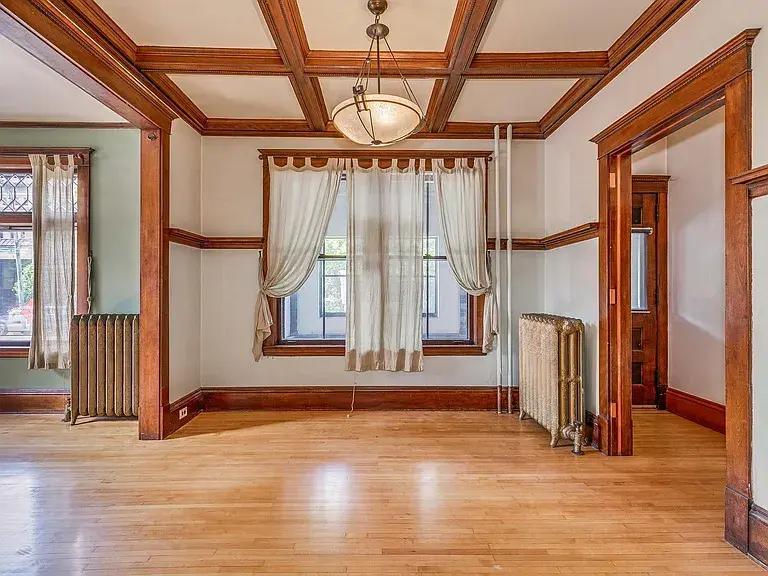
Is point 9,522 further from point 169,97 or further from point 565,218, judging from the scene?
point 565,218

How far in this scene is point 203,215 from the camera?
15.5 ft

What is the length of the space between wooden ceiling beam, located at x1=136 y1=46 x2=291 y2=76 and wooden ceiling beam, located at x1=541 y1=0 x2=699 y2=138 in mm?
2324

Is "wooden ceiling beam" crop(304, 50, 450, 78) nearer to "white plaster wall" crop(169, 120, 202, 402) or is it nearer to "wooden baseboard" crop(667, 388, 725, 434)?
"white plaster wall" crop(169, 120, 202, 402)

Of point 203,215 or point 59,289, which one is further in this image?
point 203,215

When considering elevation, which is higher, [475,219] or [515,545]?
[475,219]

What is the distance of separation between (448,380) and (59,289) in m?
3.98

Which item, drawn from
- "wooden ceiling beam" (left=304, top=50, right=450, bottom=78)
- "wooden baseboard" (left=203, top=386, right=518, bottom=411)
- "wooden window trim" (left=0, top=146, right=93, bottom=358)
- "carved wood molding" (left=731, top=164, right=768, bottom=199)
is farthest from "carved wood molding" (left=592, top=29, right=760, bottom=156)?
"wooden window trim" (left=0, top=146, right=93, bottom=358)

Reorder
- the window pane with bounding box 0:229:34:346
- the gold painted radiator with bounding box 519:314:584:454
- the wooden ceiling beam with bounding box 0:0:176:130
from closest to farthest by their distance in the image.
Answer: the wooden ceiling beam with bounding box 0:0:176:130, the gold painted radiator with bounding box 519:314:584:454, the window pane with bounding box 0:229:34:346

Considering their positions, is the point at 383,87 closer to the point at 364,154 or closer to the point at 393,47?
the point at 393,47

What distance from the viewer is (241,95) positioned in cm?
393

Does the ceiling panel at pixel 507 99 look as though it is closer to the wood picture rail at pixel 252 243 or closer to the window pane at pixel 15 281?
the wood picture rail at pixel 252 243

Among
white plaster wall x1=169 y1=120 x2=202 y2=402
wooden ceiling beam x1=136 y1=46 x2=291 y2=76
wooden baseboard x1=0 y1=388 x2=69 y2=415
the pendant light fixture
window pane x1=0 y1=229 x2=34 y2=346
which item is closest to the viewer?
the pendant light fixture

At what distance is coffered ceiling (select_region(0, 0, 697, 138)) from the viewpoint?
268 centimetres

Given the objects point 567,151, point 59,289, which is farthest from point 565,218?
point 59,289
